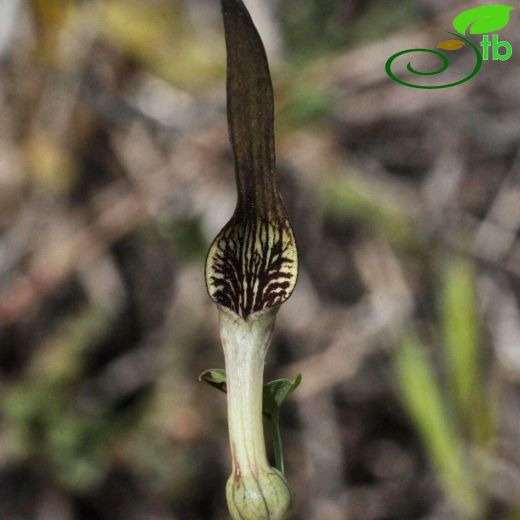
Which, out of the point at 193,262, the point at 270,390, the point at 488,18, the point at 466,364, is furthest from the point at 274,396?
the point at 193,262

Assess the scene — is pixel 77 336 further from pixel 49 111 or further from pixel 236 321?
pixel 236 321

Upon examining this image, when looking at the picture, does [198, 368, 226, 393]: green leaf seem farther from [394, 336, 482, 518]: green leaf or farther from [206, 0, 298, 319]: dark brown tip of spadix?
Result: [394, 336, 482, 518]: green leaf

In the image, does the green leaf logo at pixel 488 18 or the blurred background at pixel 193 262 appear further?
the blurred background at pixel 193 262

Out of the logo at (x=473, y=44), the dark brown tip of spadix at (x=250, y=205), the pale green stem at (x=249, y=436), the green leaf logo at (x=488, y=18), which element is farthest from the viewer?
the green leaf logo at (x=488, y=18)

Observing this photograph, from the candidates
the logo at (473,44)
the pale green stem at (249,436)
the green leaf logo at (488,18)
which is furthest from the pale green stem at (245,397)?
the green leaf logo at (488,18)

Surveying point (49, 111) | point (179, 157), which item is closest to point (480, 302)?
point (179, 157)

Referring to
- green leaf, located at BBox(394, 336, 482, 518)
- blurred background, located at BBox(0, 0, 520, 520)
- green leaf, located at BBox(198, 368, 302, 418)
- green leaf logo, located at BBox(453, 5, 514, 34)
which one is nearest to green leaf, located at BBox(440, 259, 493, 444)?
green leaf, located at BBox(394, 336, 482, 518)

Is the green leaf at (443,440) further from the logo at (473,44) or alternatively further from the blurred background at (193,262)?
the logo at (473,44)
